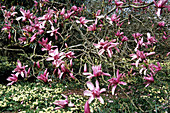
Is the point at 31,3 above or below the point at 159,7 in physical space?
above

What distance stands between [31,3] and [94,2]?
203 centimetres

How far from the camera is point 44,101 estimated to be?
3.32 meters

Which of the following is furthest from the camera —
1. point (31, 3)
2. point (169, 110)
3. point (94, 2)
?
point (94, 2)

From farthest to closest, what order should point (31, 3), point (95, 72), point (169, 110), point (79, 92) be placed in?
point (31, 3) < point (79, 92) < point (169, 110) < point (95, 72)

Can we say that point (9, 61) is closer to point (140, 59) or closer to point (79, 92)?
point (79, 92)

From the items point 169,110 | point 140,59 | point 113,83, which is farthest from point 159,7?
point 169,110

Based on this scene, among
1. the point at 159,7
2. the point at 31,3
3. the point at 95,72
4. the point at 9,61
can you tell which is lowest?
the point at 9,61

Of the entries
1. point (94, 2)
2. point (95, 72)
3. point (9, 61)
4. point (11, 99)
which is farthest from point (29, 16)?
point (94, 2)

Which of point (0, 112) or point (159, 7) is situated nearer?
point (159, 7)

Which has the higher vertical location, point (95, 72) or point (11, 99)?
point (95, 72)

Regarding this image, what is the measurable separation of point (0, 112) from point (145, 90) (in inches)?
141

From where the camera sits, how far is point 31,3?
173 inches

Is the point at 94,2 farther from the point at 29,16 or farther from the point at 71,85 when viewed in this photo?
the point at 29,16

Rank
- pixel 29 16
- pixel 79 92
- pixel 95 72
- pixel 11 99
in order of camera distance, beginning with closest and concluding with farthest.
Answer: pixel 95 72, pixel 29 16, pixel 11 99, pixel 79 92
